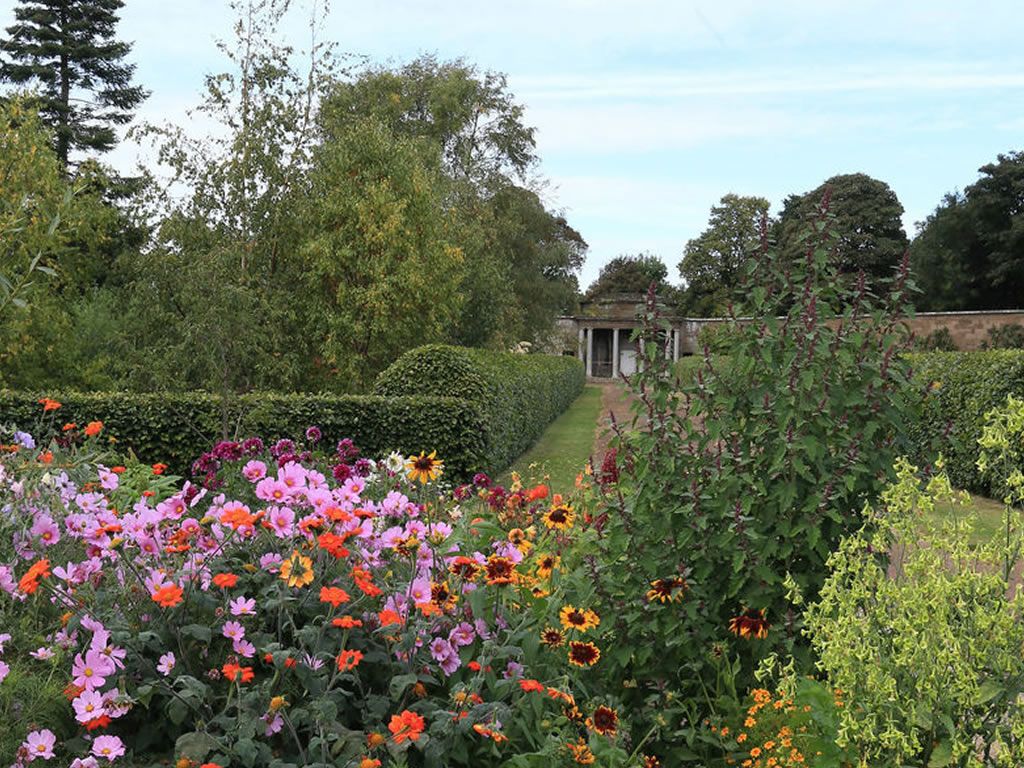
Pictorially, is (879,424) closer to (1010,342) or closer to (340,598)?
(340,598)

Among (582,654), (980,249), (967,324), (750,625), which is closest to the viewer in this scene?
(582,654)

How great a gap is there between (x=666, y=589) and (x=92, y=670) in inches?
66.3

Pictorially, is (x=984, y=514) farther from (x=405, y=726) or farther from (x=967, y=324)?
(x=967, y=324)

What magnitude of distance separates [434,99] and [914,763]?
1136 inches

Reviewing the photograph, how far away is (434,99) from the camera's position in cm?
2927

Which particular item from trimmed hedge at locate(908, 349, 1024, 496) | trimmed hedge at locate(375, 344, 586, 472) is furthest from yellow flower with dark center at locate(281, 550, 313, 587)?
trimmed hedge at locate(908, 349, 1024, 496)

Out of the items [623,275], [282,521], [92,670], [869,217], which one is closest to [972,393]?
[282,521]

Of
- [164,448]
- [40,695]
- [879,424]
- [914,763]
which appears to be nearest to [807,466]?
[879,424]

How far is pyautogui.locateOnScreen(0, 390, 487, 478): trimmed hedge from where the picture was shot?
32.6 feet

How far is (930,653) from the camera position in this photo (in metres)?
2.19

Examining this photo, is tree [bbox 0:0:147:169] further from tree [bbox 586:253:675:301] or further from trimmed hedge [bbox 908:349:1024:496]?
tree [bbox 586:253:675:301]

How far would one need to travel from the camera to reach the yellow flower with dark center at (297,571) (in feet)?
7.63

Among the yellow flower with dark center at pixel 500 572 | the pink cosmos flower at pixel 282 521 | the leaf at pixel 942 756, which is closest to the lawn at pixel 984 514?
the leaf at pixel 942 756

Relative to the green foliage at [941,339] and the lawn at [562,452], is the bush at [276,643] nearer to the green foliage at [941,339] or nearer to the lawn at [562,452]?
the lawn at [562,452]
